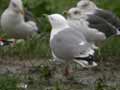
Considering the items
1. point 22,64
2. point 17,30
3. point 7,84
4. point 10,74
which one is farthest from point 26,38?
point 7,84

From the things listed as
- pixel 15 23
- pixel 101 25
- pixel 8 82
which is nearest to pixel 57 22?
pixel 101 25

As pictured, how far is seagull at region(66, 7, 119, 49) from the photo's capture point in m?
9.24

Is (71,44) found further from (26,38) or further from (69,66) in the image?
(26,38)

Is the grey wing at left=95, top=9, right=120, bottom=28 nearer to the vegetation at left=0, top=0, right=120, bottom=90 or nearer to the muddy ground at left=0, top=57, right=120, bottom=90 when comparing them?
the vegetation at left=0, top=0, right=120, bottom=90

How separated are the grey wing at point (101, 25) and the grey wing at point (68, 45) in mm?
1764

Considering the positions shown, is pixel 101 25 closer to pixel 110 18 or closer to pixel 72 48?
pixel 110 18

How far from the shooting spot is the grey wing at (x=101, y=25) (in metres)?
9.35

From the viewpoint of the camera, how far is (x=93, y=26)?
30.6ft

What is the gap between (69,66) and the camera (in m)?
7.88

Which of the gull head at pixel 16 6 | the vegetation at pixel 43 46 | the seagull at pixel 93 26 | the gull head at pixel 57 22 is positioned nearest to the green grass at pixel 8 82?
the vegetation at pixel 43 46

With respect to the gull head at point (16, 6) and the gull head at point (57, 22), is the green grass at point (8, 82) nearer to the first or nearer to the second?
the gull head at point (57, 22)

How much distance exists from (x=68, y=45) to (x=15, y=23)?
285cm

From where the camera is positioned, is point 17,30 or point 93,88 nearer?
point 93,88

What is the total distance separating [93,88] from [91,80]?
1.79 feet
